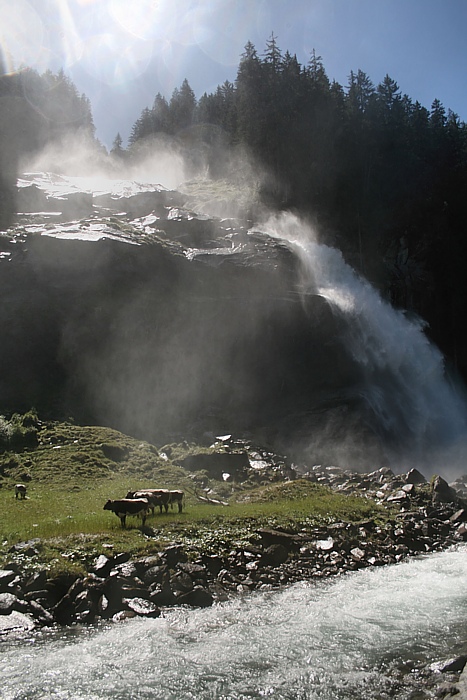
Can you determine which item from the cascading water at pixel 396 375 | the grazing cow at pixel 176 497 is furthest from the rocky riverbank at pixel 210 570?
the cascading water at pixel 396 375

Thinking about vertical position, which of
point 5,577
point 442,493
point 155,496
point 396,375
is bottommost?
point 442,493

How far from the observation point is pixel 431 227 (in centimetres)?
7712

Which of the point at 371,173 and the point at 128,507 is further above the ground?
the point at 371,173

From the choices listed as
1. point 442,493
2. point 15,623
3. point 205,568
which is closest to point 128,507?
point 205,568

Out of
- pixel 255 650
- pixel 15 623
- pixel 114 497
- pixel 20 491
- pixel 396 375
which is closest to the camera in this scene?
pixel 255 650

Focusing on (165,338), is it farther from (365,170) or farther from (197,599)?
(365,170)

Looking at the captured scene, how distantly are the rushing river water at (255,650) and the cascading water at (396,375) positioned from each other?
28.5m

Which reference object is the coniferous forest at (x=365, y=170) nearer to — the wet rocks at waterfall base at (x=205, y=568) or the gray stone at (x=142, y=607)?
the wet rocks at waterfall base at (x=205, y=568)

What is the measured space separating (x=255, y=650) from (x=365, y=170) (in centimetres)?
8547

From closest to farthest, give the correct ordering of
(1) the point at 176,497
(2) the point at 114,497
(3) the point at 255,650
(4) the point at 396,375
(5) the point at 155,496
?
(3) the point at 255,650 < (5) the point at 155,496 < (1) the point at 176,497 < (2) the point at 114,497 < (4) the point at 396,375

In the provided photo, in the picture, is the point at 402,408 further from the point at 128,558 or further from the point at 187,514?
the point at 128,558

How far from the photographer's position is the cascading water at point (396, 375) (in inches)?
1697

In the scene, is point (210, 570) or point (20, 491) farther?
point (20, 491)

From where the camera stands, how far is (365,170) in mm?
84500
